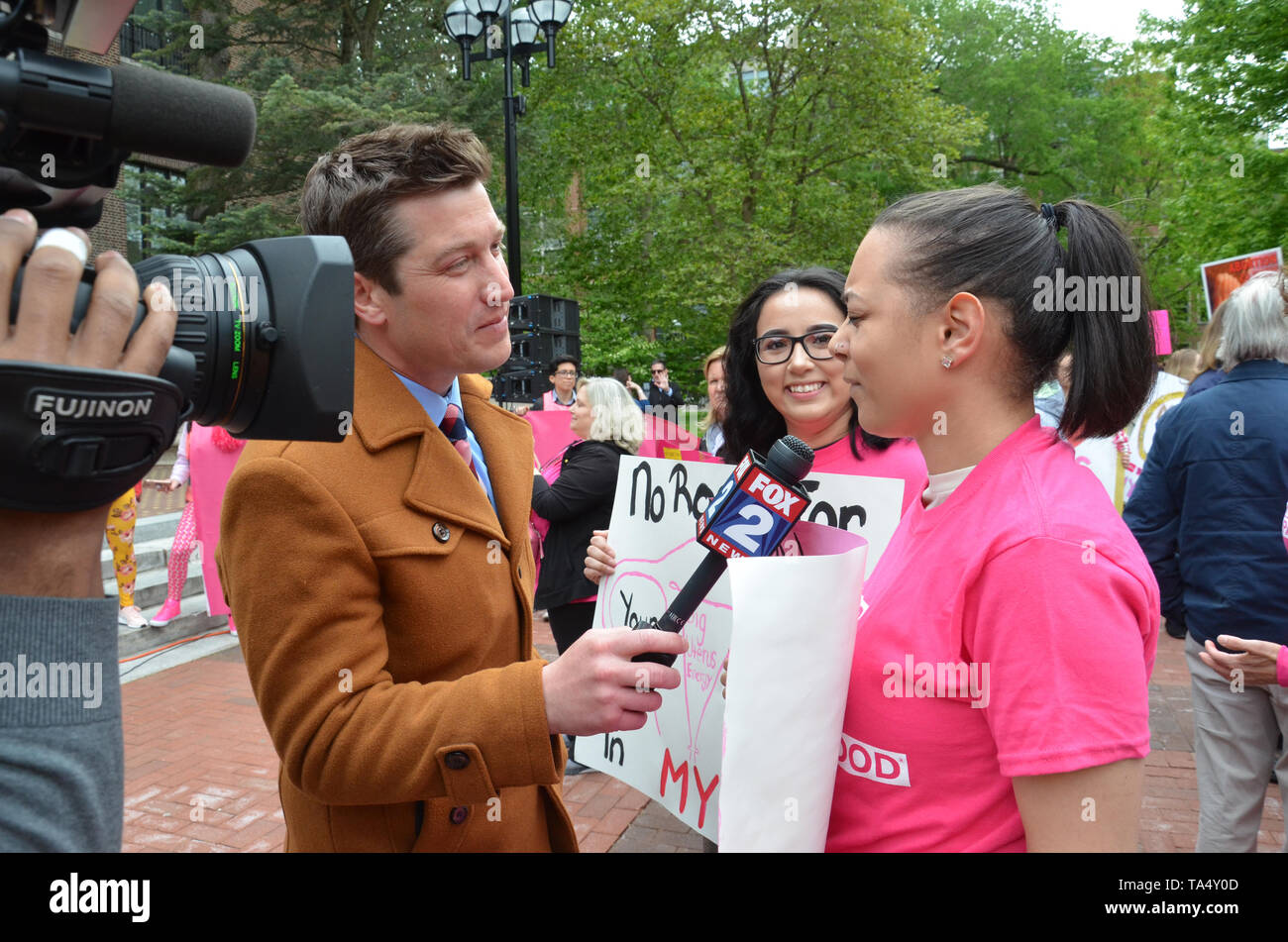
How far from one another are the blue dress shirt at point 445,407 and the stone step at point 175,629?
600 centimetres

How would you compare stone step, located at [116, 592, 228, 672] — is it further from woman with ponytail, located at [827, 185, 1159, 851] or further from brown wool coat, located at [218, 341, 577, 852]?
woman with ponytail, located at [827, 185, 1159, 851]

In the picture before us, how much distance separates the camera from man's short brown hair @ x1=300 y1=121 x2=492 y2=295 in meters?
1.73

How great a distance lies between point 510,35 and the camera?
1152 centimetres

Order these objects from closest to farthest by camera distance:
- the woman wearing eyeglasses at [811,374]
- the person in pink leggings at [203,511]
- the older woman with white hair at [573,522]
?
the woman wearing eyeglasses at [811,374] → the older woman with white hair at [573,522] → the person in pink leggings at [203,511]

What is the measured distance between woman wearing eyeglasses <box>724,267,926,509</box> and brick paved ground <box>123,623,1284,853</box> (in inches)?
84.4

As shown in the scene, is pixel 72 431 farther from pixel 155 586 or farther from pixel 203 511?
pixel 155 586

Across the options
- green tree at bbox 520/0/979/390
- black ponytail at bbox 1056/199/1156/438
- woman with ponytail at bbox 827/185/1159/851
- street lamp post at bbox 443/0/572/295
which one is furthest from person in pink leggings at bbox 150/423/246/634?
green tree at bbox 520/0/979/390

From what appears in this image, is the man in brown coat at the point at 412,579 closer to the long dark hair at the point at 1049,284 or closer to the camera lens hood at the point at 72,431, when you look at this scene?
the camera lens hood at the point at 72,431

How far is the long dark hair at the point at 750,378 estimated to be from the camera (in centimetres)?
301

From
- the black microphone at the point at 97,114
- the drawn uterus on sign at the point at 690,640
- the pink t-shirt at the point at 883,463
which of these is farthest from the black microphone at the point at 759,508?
the pink t-shirt at the point at 883,463

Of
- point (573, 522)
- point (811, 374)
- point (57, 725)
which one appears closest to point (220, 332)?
point (57, 725)

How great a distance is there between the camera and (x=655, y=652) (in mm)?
1368

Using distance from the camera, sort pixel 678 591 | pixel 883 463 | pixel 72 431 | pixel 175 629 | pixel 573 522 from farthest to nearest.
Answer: pixel 175 629 < pixel 573 522 < pixel 883 463 < pixel 678 591 < pixel 72 431

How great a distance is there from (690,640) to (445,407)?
38.1 inches
